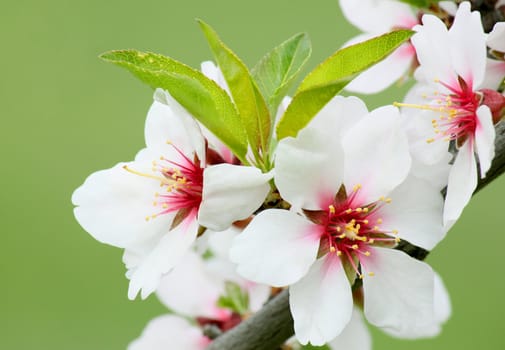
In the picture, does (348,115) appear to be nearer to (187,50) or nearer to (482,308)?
(482,308)

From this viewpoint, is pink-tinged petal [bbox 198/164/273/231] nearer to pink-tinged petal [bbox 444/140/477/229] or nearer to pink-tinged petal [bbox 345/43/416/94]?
pink-tinged petal [bbox 444/140/477/229]

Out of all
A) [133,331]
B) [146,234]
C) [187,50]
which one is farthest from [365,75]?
[187,50]

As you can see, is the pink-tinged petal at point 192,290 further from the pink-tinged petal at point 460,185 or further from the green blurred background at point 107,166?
the green blurred background at point 107,166

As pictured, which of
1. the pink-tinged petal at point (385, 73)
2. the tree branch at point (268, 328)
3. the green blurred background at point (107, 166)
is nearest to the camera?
the tree branch at point (268, 328)

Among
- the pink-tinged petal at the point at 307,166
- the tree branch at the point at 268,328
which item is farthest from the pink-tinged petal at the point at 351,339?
the pink-tinged petal at the point at 307,166

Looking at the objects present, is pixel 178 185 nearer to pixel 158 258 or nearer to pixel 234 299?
pixel 158 258

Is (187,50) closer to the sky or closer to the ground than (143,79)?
closer to the ground

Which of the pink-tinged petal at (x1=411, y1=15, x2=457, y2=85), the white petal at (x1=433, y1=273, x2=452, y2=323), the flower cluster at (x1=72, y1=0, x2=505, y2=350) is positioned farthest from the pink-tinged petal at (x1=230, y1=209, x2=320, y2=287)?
the white petal at (x1=433, y1=273, x2=452, y2=323)

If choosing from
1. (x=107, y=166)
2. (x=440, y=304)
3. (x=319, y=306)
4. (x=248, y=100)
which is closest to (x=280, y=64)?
(x=248, y=100)
